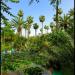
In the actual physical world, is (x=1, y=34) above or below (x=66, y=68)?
above

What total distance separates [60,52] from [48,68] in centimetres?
69

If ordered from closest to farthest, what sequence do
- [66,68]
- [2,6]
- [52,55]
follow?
[66,68] → [52,55] → [2,6]

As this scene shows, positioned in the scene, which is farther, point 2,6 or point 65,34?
point 2,6

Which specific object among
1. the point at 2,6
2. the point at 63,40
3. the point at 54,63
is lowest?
the point at 54,63

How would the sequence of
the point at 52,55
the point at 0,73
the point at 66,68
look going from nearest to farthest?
the point at 66,68 → the point at 52,55 → the point at 0,73

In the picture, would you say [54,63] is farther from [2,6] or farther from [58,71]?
A: [2,6]

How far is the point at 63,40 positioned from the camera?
11.2m

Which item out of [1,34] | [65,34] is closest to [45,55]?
[65,34]

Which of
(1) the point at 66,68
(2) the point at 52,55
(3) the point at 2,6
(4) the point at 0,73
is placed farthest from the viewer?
(4) the point at 0,73

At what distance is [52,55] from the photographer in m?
11.0

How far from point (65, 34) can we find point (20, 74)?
627 cm

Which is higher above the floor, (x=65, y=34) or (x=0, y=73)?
(x=65, y=34)

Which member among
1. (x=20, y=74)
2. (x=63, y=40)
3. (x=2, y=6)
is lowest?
(x=20, y=74)

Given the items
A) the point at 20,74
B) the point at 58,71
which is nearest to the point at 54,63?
the point at 58,71
